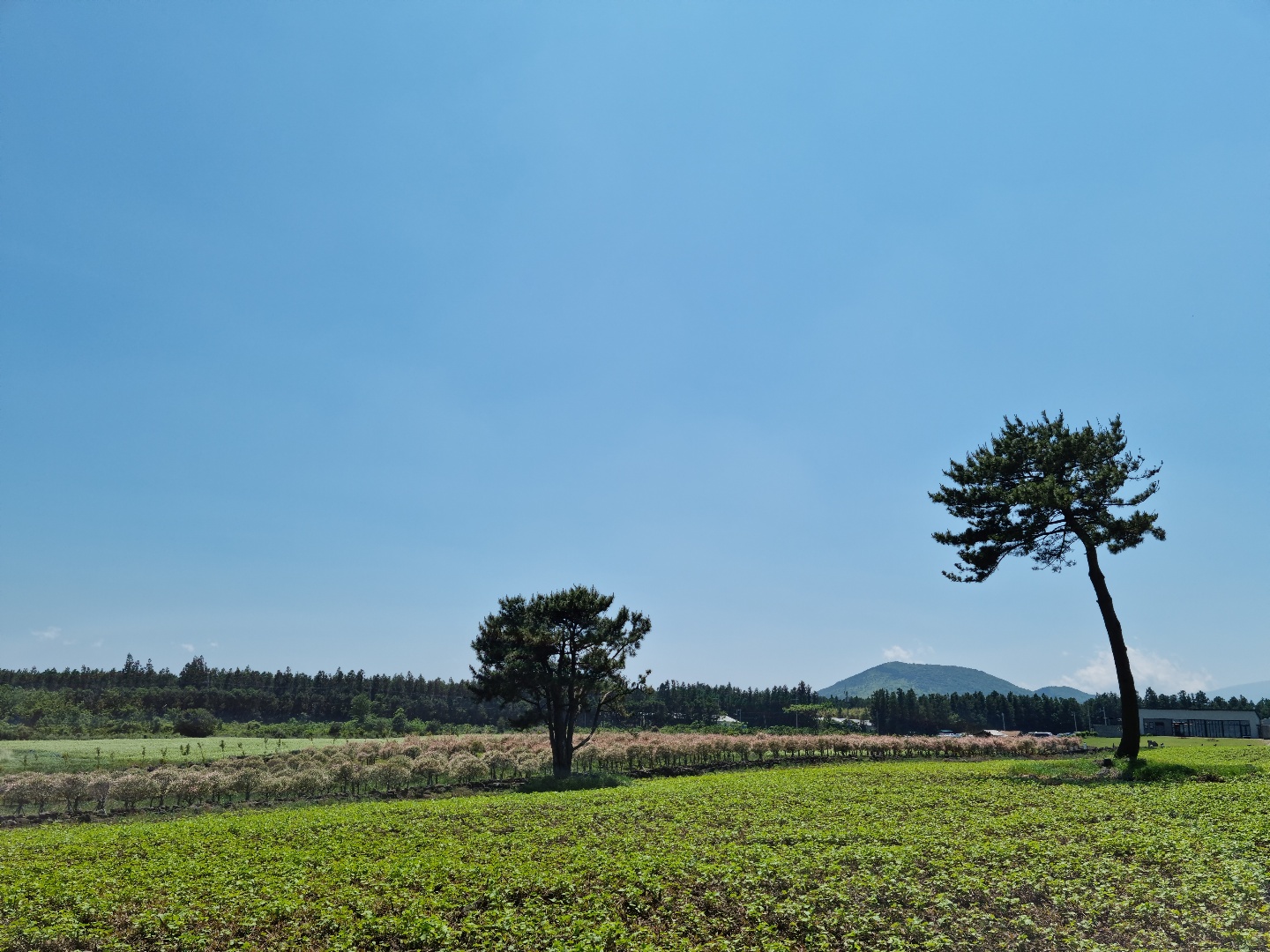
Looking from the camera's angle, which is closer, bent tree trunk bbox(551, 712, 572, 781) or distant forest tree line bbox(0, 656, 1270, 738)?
bent tree trunk bbox(551, 712, 572, 781)

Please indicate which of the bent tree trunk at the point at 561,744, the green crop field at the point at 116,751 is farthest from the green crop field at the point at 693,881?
the green crop field at the point at 116,751

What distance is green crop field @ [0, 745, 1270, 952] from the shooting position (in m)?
8.75

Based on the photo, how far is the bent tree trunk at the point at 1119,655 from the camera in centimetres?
2709

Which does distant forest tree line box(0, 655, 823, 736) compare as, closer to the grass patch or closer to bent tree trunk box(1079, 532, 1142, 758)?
the grass patch

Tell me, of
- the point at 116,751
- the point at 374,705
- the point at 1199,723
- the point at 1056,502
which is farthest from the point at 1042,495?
the point at 374,705

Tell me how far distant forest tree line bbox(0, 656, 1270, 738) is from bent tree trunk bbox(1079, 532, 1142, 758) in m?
70.0

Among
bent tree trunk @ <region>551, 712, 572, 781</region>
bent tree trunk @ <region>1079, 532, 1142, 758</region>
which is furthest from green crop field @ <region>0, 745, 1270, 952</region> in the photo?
bent tree trunk @ <region>551, 712, 572, 781</region>

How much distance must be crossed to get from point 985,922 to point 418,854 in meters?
9.87

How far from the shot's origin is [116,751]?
1960 inches

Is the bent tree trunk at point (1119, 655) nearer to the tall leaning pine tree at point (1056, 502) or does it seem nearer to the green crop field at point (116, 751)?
the tall leaning pine tree at point (1056, 502)

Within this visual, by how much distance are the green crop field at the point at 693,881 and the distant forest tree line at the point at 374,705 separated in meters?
78.2

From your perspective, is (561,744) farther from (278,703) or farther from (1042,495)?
(278,703)

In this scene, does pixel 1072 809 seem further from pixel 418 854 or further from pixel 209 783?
pixel 209 783

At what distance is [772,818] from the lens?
15.4 meters
